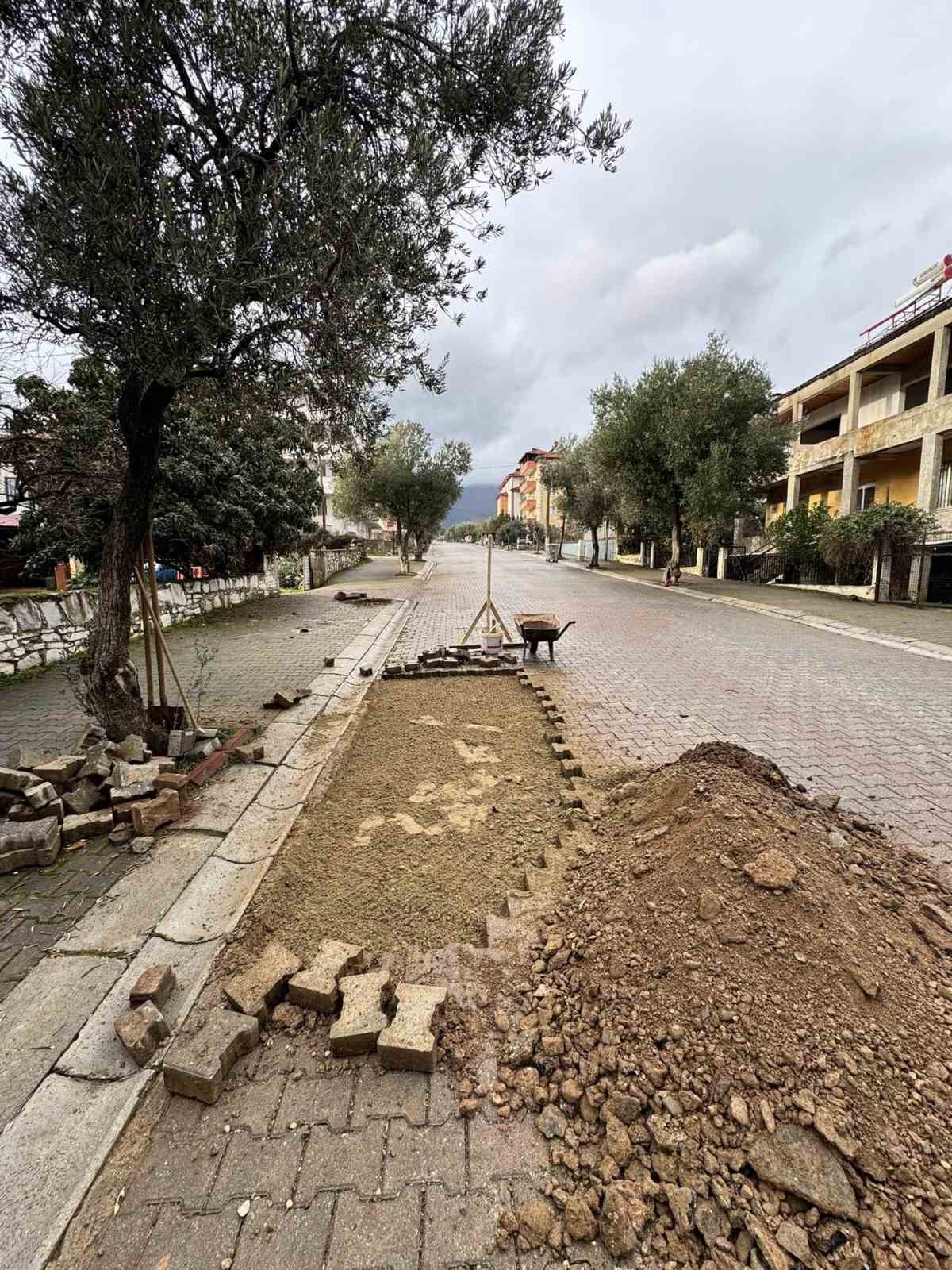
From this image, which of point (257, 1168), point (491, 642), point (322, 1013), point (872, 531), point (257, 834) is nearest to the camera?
point (257, 1168)

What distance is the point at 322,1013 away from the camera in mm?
2186

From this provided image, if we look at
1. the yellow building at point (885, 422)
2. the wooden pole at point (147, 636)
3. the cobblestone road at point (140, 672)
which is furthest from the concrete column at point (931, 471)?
the wooden pole at point (147, 636)

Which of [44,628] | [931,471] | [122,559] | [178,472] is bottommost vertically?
[44,628]

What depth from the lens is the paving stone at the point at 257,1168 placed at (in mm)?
1600

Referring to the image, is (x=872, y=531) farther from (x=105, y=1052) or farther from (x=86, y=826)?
(x=105, y=1052)

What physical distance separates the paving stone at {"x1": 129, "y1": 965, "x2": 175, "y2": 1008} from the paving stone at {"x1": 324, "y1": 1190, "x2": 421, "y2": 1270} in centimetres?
111

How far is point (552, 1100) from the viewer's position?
184 cm

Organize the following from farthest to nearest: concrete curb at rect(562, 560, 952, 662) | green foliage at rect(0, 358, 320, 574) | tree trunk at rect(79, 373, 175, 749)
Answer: concrete curb at rect(562, 560, 952, 662)
green foliage at rect(0, 358, 320, 574)
tree trunk at rect(79, 373, 175, 749)

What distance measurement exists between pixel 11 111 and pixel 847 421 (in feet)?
88.8

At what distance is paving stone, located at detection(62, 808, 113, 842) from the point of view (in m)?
3.41

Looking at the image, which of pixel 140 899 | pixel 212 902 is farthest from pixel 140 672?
pixel 212 902

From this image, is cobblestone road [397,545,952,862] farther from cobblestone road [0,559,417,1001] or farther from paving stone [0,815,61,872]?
paving stone [0,815,61,872]

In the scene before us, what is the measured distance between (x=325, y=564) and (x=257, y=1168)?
24583 mm

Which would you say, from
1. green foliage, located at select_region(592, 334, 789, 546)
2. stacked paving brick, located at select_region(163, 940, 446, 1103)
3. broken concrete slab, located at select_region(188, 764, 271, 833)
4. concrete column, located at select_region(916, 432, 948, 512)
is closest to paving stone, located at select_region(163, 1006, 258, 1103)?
stacked paving brick, located at select_region(163, 940, 446, 1103)
